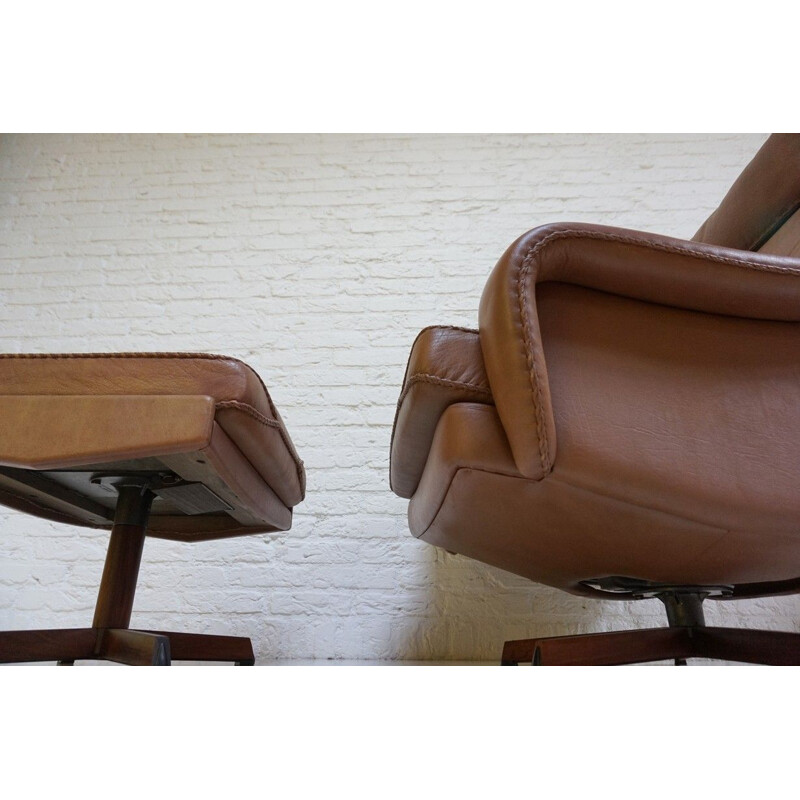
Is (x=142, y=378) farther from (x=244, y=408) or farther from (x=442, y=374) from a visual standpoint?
(x=442, y=374)

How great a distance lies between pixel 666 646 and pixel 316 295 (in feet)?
5.05

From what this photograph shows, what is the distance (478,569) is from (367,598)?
303mm

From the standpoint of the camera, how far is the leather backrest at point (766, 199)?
0.85 metres

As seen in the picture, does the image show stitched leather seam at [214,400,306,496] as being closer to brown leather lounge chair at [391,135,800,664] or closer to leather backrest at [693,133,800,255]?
brown leather lounge chair at [391,135,800,664]

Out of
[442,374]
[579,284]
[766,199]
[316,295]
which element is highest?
[316,295]

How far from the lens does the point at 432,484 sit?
2.53 feet

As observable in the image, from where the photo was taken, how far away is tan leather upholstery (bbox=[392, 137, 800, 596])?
0.63 m

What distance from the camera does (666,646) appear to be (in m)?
0.85

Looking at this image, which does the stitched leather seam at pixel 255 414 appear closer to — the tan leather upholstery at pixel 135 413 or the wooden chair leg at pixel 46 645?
the tan leather upholstery at pixel 135 413

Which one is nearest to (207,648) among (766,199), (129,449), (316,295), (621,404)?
(129,449)

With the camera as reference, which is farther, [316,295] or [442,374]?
[316,295]

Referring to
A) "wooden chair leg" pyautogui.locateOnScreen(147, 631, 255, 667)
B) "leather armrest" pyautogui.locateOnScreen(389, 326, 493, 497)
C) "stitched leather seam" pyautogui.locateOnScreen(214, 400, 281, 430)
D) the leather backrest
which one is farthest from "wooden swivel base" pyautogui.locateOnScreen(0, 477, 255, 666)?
the leather backrest
